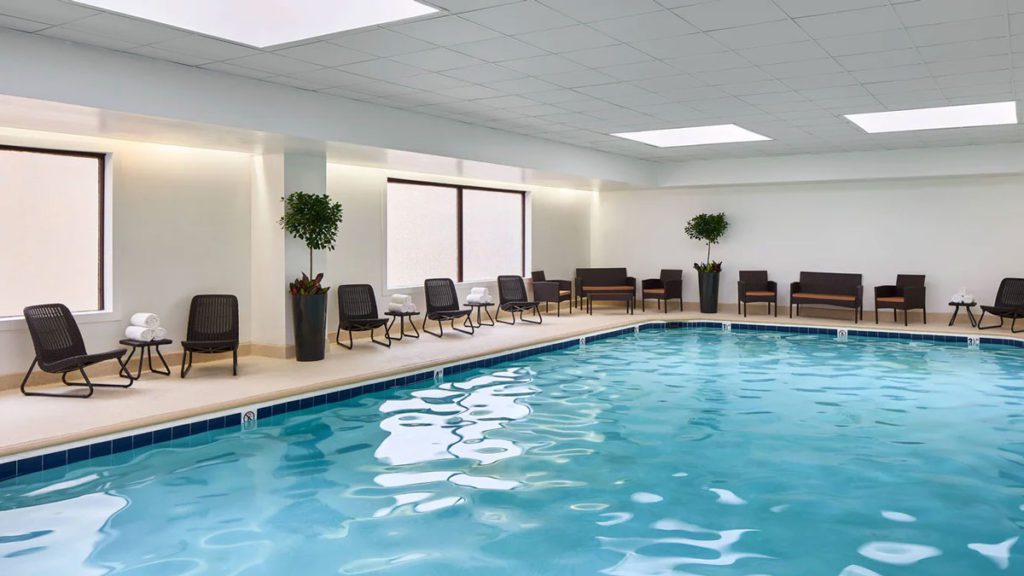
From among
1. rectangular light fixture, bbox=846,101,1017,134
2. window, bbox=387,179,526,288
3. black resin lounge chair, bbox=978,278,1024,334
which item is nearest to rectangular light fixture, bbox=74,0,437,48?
window, bbox=387,179,526,288

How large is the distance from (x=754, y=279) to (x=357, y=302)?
7.93m

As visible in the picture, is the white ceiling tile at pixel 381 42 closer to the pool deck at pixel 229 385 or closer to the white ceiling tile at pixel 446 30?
the white ceiling tile at pixel 446 30

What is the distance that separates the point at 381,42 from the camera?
5.94m

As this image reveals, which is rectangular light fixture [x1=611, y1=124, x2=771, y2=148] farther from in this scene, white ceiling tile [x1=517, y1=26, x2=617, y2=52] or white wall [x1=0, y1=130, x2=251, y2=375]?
white wall [x1=0, y1=130, x2=251, y2=375]

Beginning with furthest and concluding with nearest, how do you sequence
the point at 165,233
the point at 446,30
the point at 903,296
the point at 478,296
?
the point at 903,296, the point at 478,296, the point at 165,233, the point at 446,30

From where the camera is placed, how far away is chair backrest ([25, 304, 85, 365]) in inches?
263

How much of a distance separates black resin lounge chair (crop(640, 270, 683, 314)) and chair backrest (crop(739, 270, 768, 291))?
118 cm

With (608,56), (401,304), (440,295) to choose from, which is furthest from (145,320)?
(608,56)

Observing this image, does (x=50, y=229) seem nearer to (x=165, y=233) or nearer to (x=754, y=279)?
(x=165, y=233)

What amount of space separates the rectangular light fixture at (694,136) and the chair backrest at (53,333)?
7133 millimetres

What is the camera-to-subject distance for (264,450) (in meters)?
5.63

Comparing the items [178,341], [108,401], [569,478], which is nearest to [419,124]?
[178,341]

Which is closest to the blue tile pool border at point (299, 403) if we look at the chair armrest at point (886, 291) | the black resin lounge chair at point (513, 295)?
the chair armrest at point (886, 291)

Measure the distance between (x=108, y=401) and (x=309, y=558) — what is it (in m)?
3.65
